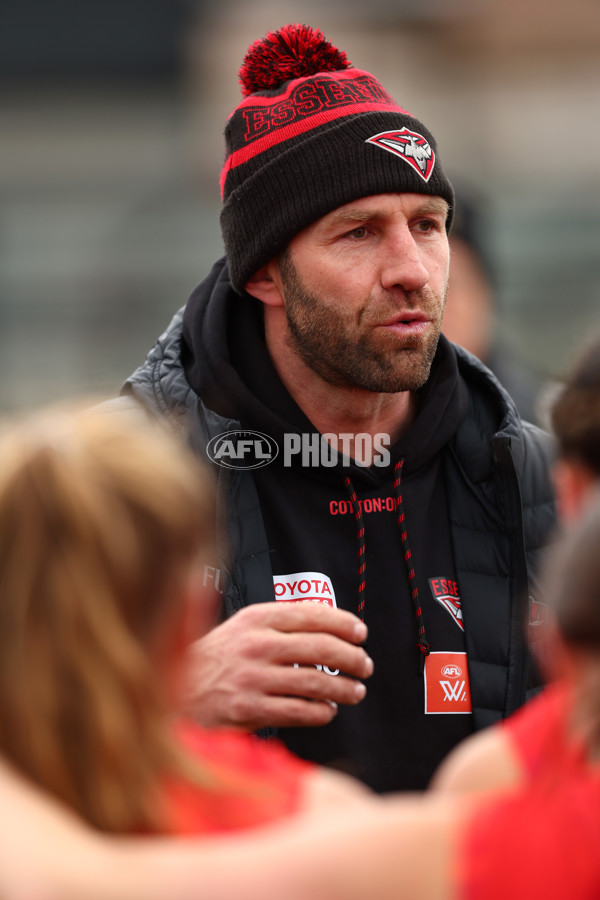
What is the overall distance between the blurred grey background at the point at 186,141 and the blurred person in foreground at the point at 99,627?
11.5 metres

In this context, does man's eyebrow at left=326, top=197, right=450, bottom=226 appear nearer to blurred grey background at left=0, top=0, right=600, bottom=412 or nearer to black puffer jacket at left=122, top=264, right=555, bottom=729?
black puffer jacket at left=122, top=264, right=555, bottom=729

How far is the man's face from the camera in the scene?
111 inches

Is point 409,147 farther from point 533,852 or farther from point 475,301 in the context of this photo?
point 533,852

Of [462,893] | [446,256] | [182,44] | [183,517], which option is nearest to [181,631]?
[183,517]

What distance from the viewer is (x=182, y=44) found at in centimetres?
1694

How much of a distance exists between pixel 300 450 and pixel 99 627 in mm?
1600

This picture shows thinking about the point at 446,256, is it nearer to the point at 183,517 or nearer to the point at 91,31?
the point at 183,517

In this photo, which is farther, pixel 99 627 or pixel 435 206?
pixel 435 206

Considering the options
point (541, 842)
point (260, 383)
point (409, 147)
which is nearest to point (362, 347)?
point (260, 383)

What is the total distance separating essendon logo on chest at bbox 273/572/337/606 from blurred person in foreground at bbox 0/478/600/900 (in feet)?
4.60

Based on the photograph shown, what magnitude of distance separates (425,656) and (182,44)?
15601 millimetres

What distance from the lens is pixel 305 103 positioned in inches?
117

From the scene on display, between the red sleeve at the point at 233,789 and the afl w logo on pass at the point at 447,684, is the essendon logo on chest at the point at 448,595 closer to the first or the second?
the afl w logo on pass at the point at 447,684

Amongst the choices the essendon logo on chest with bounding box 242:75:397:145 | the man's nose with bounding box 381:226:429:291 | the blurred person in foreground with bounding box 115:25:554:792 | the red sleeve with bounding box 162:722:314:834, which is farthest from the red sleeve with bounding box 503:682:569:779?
the essendon logo on chest with bounding box 242:75:397:145
